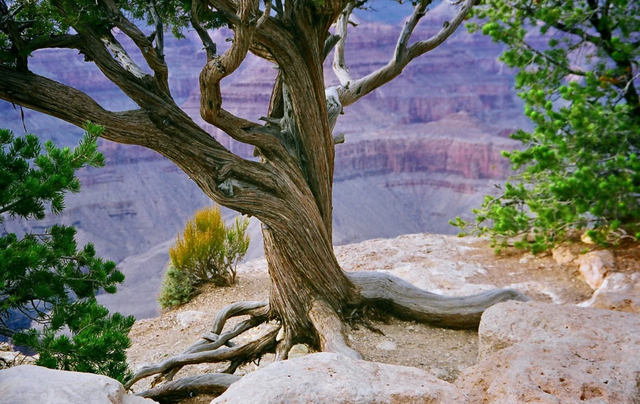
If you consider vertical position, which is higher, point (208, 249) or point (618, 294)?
point (618, 294)

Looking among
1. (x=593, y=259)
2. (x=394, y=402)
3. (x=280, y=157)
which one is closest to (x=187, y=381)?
(x=280, y=157)

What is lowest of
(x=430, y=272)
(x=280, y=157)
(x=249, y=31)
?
(x=430, y=272)

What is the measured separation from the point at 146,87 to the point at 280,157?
46.3 inches

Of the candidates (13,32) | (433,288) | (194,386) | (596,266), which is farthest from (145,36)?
(596,266)

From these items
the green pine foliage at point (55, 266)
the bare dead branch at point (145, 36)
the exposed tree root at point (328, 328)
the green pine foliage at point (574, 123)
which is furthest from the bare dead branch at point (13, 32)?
the green pine foliage at point (574, 123)

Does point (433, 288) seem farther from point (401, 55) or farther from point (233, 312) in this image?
point (401, 55)

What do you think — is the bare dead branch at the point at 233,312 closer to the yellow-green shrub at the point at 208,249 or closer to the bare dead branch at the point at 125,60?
the bare dead branch at the point at 125,60

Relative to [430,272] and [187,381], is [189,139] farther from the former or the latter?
[430,272]

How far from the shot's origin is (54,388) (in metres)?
1.97

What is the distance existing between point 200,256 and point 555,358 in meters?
5.99

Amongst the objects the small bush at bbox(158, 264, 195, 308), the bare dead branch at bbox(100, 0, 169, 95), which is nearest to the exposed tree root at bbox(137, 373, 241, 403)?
the bare dead branch at bbox(100, 0, 169, 95)

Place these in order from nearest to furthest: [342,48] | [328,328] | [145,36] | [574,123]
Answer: [145,36] → [328,328] → [342,48] → [574,123]

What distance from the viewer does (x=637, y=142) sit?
261 inches

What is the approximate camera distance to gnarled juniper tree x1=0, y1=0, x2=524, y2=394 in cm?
337
